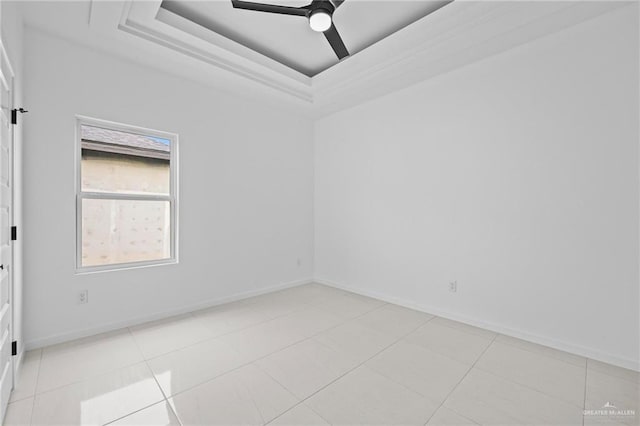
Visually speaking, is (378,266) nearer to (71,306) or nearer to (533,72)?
(533,72)

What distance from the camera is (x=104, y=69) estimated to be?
2889 mm

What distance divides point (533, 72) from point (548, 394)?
2.68 metres

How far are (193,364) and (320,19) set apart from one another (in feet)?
Result: 9.20

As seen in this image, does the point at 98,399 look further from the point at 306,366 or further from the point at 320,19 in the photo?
the point at 320,19

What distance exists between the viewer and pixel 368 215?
418 centimetres

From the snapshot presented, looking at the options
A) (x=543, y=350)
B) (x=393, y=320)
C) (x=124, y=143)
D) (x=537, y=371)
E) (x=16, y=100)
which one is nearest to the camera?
(x=16, y=100)

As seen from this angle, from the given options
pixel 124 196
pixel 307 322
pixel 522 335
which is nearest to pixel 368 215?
pixel 307 322

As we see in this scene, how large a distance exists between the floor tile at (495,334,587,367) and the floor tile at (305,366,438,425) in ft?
4.43

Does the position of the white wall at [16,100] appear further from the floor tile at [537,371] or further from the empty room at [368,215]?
the floor tile at [537,371]

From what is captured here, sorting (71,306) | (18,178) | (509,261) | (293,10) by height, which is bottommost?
(71,306)

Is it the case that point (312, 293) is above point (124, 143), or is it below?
below

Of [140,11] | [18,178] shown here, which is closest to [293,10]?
[140,11]

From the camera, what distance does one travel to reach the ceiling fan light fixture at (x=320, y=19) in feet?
6.99

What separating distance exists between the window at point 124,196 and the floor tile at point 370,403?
241cm
